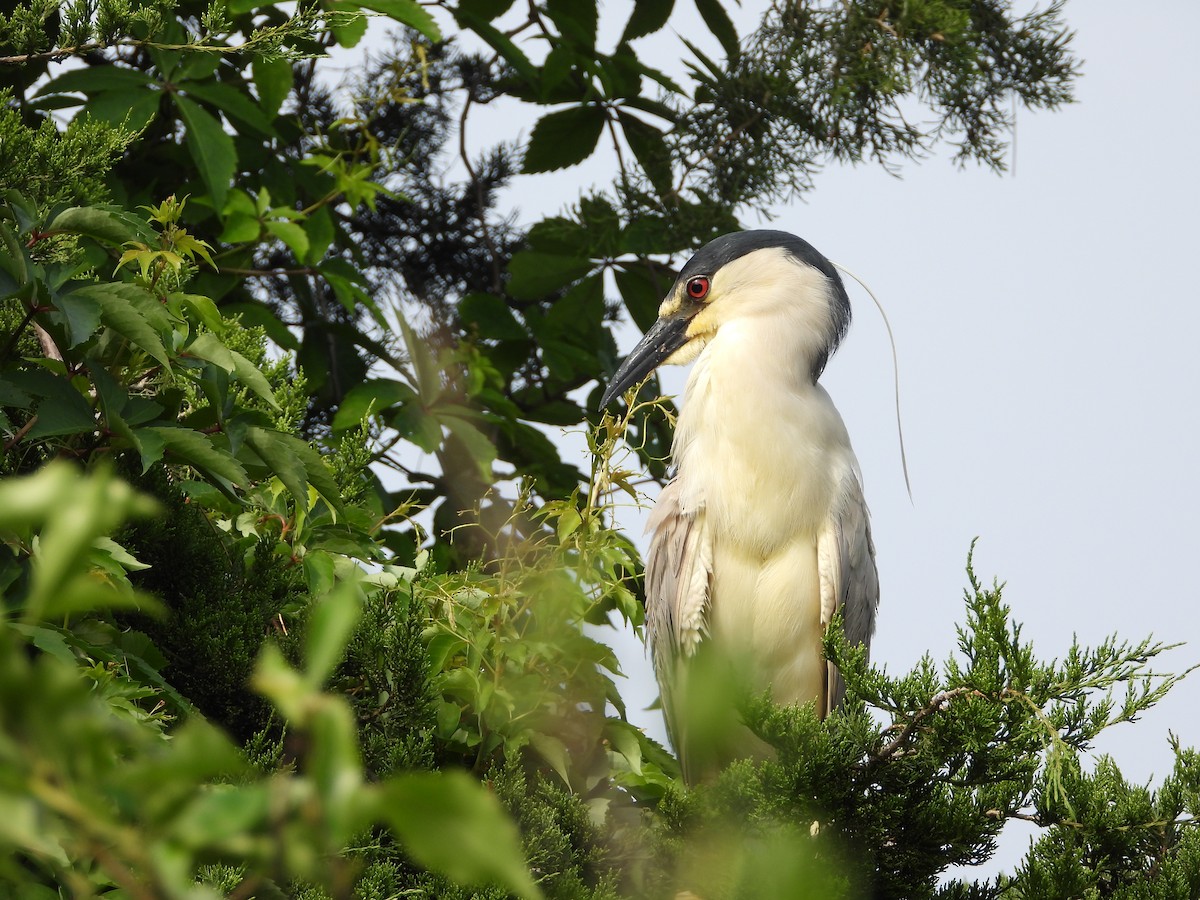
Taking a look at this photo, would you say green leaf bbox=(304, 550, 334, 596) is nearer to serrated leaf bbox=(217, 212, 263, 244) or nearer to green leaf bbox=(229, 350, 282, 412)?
green leaf bbox=(229, 350, 282, 412)

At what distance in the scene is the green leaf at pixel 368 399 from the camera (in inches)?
98.0

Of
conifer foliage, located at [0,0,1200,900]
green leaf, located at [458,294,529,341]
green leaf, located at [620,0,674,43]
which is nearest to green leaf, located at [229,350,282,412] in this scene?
conifer foliage, located at [0,0,1200,900]

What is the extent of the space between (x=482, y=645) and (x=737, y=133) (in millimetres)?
1816

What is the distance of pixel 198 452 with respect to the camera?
147 cm

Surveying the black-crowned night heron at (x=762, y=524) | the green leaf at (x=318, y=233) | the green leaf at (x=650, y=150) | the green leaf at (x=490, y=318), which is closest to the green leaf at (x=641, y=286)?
the green leaf at (x=650, y=150)

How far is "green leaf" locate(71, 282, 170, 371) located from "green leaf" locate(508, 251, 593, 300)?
1.76 metres

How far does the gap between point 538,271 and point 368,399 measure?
0.79 m

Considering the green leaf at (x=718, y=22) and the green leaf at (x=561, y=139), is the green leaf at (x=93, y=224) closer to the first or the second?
the green leaf at (x=561, y=139)

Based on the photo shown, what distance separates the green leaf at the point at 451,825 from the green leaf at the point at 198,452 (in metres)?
1.19

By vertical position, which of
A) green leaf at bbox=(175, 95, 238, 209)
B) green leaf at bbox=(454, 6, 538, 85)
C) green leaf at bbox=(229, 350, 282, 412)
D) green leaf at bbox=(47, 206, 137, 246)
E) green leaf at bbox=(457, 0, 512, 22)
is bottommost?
green leaf at bbox=(229, 350, 282, 412)

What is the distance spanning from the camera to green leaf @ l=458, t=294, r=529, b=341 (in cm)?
296

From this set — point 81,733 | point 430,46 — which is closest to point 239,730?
point 81,733

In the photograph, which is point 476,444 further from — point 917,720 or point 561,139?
point 917,720

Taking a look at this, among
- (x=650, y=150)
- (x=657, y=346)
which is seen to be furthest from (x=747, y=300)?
(x=650, y=150)
